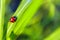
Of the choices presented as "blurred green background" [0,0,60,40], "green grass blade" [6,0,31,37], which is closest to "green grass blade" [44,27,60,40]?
"blurred green background" [0,0,60,40]

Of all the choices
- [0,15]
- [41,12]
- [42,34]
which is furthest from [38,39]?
[0,15]

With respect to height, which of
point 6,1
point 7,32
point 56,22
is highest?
point 56,22

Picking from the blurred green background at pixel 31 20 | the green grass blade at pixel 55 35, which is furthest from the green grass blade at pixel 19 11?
the green grass blade at pixel 55 35

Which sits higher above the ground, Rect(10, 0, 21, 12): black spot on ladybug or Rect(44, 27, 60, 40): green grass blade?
Rect(44, 27, 60, 40): green grass blade

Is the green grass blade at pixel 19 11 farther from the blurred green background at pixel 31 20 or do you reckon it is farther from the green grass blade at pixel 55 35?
the green grass blade at pixel 55 35

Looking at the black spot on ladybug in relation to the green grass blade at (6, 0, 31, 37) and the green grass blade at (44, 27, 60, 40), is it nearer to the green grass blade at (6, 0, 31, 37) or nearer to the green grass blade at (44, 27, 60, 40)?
the green grass blade at (6, 0, 31, 37)

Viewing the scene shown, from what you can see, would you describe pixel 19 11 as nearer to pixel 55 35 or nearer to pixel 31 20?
pixel 31 20

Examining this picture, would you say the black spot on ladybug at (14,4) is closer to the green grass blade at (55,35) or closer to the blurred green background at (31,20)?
the blurred green background at (31,20)

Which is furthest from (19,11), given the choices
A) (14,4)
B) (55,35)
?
(55,35)

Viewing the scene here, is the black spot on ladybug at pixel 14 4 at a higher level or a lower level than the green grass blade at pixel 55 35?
lower

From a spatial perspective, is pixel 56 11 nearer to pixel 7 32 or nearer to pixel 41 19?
pixel 41 19

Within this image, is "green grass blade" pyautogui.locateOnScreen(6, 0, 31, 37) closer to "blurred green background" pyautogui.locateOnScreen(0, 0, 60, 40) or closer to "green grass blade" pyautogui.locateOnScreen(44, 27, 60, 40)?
Answer: "blurred green background" pyautogui.locateOnScreen(0, 0, 60, 40)
